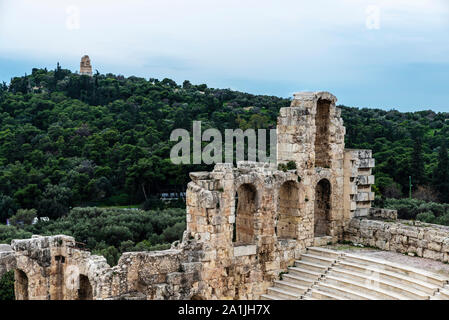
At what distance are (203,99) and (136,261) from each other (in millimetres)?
51217

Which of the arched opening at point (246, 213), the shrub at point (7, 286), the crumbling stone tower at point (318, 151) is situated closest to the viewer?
A: the arched opening at point (246, 213)

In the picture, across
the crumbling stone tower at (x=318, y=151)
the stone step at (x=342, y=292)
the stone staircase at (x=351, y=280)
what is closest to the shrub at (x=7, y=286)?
the stone staircase at (x=351, y=280)

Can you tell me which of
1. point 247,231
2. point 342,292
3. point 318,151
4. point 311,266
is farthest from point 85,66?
point 342,292

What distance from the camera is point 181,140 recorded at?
49.2m

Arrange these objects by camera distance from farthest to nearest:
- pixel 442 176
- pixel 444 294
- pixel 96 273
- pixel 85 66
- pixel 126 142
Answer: pixel 85 66 → pixel 126 142 → pixel 442 176 → pixel 96 273 → pixel 444 294

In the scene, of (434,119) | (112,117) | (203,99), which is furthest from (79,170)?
(434,119)

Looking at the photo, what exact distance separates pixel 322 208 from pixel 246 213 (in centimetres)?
381

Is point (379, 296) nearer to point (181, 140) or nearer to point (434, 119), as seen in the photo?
point (181, 140)

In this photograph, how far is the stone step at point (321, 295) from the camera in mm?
17094

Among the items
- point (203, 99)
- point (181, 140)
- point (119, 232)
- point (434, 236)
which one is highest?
point (203, 99)

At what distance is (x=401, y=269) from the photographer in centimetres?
1714

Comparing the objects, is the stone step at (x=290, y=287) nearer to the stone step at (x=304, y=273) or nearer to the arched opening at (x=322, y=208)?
the stone step at (x=304, y=273)

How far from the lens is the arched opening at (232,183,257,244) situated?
19.0 meters

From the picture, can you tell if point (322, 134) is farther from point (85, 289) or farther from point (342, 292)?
point (85, 289)
